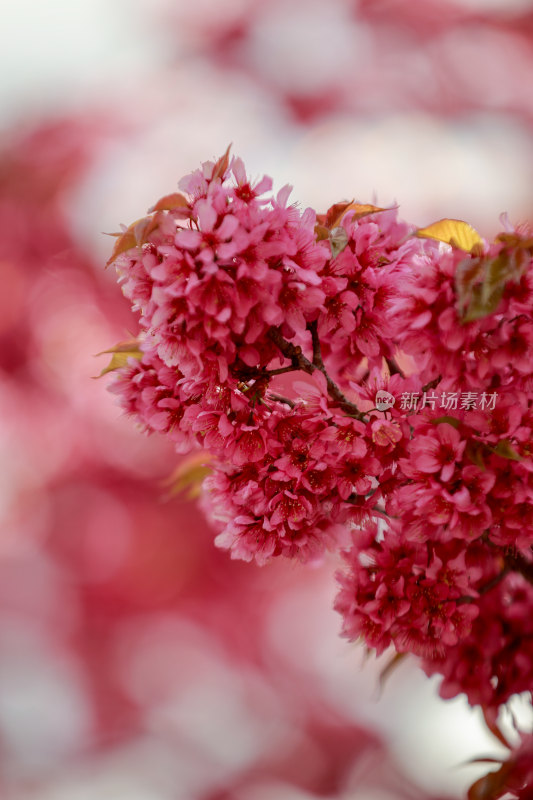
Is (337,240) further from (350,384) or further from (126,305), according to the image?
(126,305)

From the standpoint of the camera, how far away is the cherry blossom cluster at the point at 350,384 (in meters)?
0.34

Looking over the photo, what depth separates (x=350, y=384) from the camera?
0.39 metres

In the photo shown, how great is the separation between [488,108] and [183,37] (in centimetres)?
55

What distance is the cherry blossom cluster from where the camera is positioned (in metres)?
0.34

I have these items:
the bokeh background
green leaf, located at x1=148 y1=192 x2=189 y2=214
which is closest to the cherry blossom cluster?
green leaf, located at x1=148 y1=192 x2=189 y2=214

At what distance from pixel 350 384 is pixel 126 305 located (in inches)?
32.3

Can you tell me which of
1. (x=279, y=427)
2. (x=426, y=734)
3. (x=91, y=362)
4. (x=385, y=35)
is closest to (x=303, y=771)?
(x=426, y=734)

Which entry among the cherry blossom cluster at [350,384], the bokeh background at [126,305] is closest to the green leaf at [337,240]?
the cherry blossom cluster at [350,384]

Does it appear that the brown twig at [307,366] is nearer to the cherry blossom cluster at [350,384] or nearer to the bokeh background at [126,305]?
the cherry blossom cluster at [350,384]

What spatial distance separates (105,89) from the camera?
3.89 feet

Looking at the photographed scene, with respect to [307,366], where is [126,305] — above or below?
above

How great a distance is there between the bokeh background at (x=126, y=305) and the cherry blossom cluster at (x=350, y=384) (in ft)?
2.43

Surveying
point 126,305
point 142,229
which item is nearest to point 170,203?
point 142,229

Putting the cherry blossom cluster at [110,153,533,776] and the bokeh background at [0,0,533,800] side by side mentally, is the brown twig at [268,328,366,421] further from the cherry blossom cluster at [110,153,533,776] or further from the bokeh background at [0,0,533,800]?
the bokeh background at [0,0,533,800]
